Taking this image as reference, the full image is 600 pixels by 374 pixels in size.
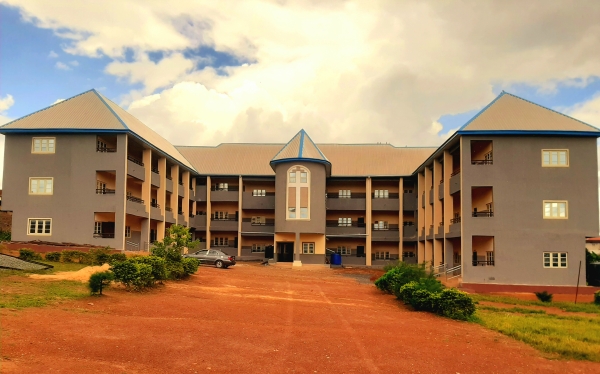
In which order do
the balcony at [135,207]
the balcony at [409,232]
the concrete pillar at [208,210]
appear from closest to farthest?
the balcony at [135,207] → the balcony at [409,232] → the concrete pillar at [208,210]

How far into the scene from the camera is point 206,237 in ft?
168

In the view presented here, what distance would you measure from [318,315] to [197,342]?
6.11 metres

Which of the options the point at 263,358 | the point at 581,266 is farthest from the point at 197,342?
the point at 581,266

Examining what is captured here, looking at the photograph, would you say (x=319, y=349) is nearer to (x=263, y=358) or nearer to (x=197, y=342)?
(x=263, y=358)

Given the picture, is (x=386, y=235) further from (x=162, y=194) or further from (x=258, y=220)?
(x=162, y=194)

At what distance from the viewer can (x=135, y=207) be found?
35.1 m

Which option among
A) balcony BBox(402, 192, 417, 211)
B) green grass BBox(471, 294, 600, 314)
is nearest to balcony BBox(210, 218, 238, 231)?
balcony BBox(402, 192, 417, 211)

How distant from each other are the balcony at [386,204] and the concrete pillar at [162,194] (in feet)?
64.8

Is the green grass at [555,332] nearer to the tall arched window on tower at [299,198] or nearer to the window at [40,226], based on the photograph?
the tall arched window on tower at [299,198]

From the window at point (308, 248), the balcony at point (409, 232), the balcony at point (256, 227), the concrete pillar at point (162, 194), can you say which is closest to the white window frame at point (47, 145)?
the concrete pillar at point (162, 194)

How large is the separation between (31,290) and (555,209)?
1061 inches

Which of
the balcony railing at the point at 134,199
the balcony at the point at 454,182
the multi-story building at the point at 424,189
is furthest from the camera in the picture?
the balcony railing at the point at 134,199

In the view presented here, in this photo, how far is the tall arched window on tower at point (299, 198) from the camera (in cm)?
4375

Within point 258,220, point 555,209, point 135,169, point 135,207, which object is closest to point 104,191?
point 135,207
